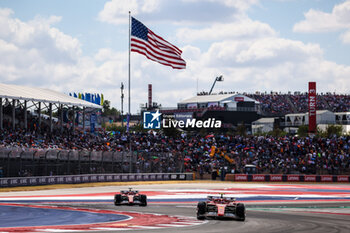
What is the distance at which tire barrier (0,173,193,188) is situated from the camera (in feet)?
132

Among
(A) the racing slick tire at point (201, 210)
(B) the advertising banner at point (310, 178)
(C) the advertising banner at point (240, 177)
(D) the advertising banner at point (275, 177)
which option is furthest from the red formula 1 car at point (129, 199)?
(B) the advertising banner at point (310, 178)

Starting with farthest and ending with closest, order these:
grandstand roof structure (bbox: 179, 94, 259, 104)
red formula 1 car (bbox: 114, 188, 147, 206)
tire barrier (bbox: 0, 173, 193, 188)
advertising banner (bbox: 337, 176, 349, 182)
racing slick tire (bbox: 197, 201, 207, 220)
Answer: grandstand roof structure (bbox: 179, 94, 259, 104) < advertising banner (bbox: 337, 176, 349, 182) < tire barrier (bbox: 0, 173, 193, 188) < red formula 1 car (bbox: 114, 188, 147, 206) < racing slick tire (bbox: 197, 201, 207, 220)

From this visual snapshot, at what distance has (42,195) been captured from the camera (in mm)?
36656

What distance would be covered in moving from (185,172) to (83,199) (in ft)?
76.0

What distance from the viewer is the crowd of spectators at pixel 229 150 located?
5509cm

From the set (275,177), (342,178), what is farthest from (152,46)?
(342,178)

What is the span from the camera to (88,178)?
46781 millimetres

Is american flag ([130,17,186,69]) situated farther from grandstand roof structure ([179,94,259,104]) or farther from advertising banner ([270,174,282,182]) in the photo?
grandstand roof structure ([179,94,259,104])

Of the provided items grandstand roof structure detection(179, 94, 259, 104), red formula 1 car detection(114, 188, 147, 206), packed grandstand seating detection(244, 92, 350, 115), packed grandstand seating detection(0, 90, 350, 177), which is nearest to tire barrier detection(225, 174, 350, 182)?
packed grandstand seating detection(0, 90, 350, 177)

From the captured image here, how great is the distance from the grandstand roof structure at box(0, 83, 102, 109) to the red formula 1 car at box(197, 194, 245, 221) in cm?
3548

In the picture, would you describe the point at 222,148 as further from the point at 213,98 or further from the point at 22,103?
the point at 213,98

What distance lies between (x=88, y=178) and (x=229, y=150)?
762 inches

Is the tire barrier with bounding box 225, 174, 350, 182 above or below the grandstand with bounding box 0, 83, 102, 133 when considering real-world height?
below

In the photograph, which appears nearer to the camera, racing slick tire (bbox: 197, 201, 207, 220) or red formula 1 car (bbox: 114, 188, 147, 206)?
racing slick tire (bbox: 197, 201, 207, 220)
